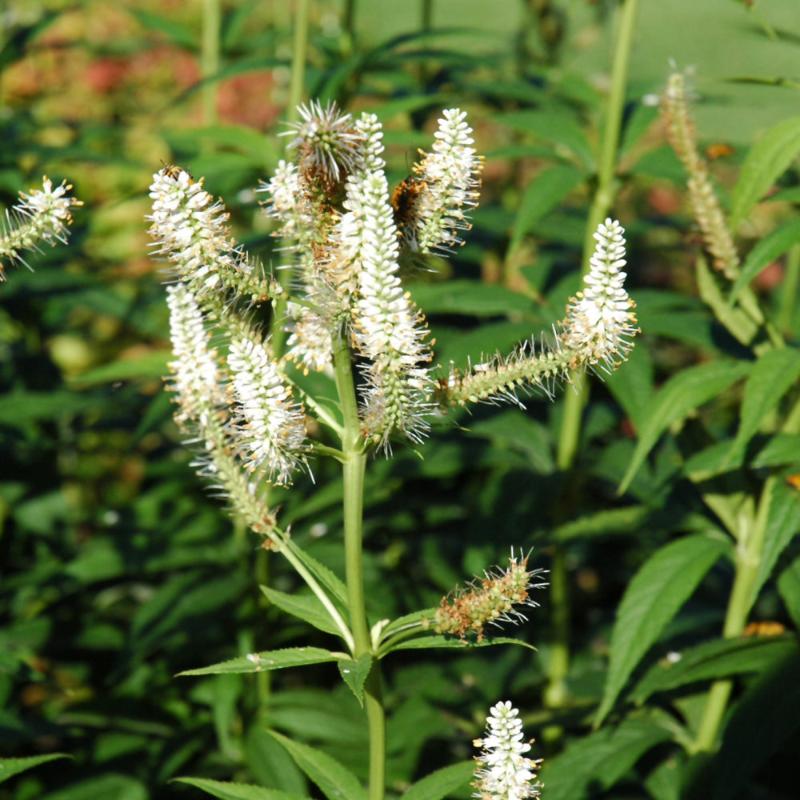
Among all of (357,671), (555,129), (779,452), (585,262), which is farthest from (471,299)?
(357,671)

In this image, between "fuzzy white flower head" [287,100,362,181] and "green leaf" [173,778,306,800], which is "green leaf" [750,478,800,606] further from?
"fuzzy white flower head" [287,100,362,181]

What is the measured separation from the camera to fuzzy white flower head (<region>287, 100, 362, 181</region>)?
54.4 inches

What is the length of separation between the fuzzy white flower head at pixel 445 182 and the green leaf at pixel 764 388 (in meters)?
0.76

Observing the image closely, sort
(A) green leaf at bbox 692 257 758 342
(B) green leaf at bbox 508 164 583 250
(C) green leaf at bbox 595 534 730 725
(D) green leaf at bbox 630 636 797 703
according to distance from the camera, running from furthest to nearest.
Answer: (B) green leaf at bbox 508 164 583 250 → (A) green leaf at bbox 692 257 758 342 → (D) green leaf at bbox 630 636 797 703 → (C) green leaf at bbox 595 534 730 725

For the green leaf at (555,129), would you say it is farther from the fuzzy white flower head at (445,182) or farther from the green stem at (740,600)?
the fuzzy white flower head at (445,182)

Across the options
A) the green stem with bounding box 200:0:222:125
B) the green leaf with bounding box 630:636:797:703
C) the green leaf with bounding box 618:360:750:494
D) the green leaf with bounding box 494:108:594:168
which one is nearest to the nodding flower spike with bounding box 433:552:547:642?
the green leaf with bounding box 618:360:750:494

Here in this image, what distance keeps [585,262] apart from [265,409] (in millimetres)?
1423

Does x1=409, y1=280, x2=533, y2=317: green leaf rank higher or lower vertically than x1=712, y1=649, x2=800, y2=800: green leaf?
higher

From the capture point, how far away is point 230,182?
→ 347 centimetres

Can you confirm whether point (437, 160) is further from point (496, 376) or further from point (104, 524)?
point (104, 524)


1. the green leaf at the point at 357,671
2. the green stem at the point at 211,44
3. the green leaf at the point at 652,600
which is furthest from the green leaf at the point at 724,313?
the green stem at the point at 211,44

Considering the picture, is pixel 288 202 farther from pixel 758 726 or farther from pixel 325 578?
pixel 758 726

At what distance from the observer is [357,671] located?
155 cm

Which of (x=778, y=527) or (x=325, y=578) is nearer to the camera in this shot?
(x=325, y=578)
